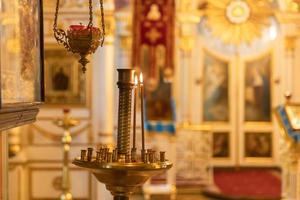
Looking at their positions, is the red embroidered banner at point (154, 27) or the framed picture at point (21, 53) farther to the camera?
the red embroidered banner at point (154, 27)

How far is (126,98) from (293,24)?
9094 millimetres

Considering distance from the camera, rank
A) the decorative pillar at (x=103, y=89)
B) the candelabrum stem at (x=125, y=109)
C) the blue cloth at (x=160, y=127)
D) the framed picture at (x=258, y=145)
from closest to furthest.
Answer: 1. the candelabrum stem at (x=125, y=109)
2. the decorative pillar at (x=103, y=89)
3. the blue cloth at (x=160, y=127)
4. the framed picture at (x=258, y=145)

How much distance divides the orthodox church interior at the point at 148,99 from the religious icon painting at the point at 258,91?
2 cm

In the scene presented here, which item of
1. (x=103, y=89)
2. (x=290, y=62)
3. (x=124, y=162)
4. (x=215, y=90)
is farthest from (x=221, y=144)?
(x=124, y=162)

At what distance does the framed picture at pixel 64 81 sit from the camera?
7.65m

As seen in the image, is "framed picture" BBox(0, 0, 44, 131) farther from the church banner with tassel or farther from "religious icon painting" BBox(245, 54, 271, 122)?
"religious icon painting" BBox(245, 54, 271, 122)

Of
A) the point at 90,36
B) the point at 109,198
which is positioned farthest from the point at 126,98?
the point at 109,198

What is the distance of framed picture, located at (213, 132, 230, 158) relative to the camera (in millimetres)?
12508

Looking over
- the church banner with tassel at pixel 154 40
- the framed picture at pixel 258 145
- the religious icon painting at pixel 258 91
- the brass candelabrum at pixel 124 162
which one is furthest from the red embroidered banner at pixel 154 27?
the brass candelabrum at pixel 124 162

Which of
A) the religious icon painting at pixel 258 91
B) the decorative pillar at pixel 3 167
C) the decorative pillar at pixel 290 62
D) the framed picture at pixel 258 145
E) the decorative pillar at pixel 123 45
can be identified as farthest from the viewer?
the religious icon painting at pixel 258 91

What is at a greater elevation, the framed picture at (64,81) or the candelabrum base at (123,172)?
the framed picture at (64,81)

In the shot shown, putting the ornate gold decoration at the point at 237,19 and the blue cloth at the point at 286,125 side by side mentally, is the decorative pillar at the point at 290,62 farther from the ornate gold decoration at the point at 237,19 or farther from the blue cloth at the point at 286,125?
the blue cloth at the point at 286,125

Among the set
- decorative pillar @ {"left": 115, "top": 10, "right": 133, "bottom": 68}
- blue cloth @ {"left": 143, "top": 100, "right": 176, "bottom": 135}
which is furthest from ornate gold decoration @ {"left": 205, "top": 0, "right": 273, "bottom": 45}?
blue cloth @ {"left": 143, "top": 100, "right": 176, "bottom": 135}

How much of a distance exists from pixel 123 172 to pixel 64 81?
4.97 m
